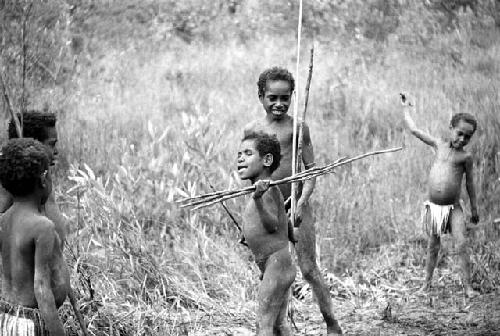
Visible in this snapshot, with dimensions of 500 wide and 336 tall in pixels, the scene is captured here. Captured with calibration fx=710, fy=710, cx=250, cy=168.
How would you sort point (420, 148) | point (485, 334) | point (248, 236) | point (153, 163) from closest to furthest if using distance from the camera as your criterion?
1. point (248, 236)
2. point (485, 334)
3. point (153, 163)
4. point (420, 148)

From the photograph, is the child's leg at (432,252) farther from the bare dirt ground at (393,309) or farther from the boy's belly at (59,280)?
the boy's belly at (59,280)

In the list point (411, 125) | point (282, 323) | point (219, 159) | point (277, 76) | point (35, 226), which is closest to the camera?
point (35, 226)

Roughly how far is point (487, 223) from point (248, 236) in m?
2.81

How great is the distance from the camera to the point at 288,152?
3.85 m

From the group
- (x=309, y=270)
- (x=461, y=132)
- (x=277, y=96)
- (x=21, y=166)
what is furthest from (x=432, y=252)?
(x=21, y=166)

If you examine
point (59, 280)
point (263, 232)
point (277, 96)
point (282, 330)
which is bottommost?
point (282, 330)

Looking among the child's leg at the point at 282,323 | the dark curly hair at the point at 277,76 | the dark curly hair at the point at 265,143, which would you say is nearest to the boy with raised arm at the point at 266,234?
the dark curly hair at the point at 265,143

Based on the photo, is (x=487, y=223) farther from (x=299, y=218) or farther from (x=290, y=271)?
(x=290, y=271)

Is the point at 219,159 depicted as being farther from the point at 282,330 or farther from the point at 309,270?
the point at 282,330

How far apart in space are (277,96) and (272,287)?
3.54 feet

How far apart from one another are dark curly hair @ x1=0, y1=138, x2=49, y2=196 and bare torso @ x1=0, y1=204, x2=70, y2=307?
0.09 meters

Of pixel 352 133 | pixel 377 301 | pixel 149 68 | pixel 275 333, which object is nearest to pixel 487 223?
pixel 377 301

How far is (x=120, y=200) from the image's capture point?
212 inches

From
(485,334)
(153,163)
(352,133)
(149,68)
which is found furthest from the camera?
(149,68)
